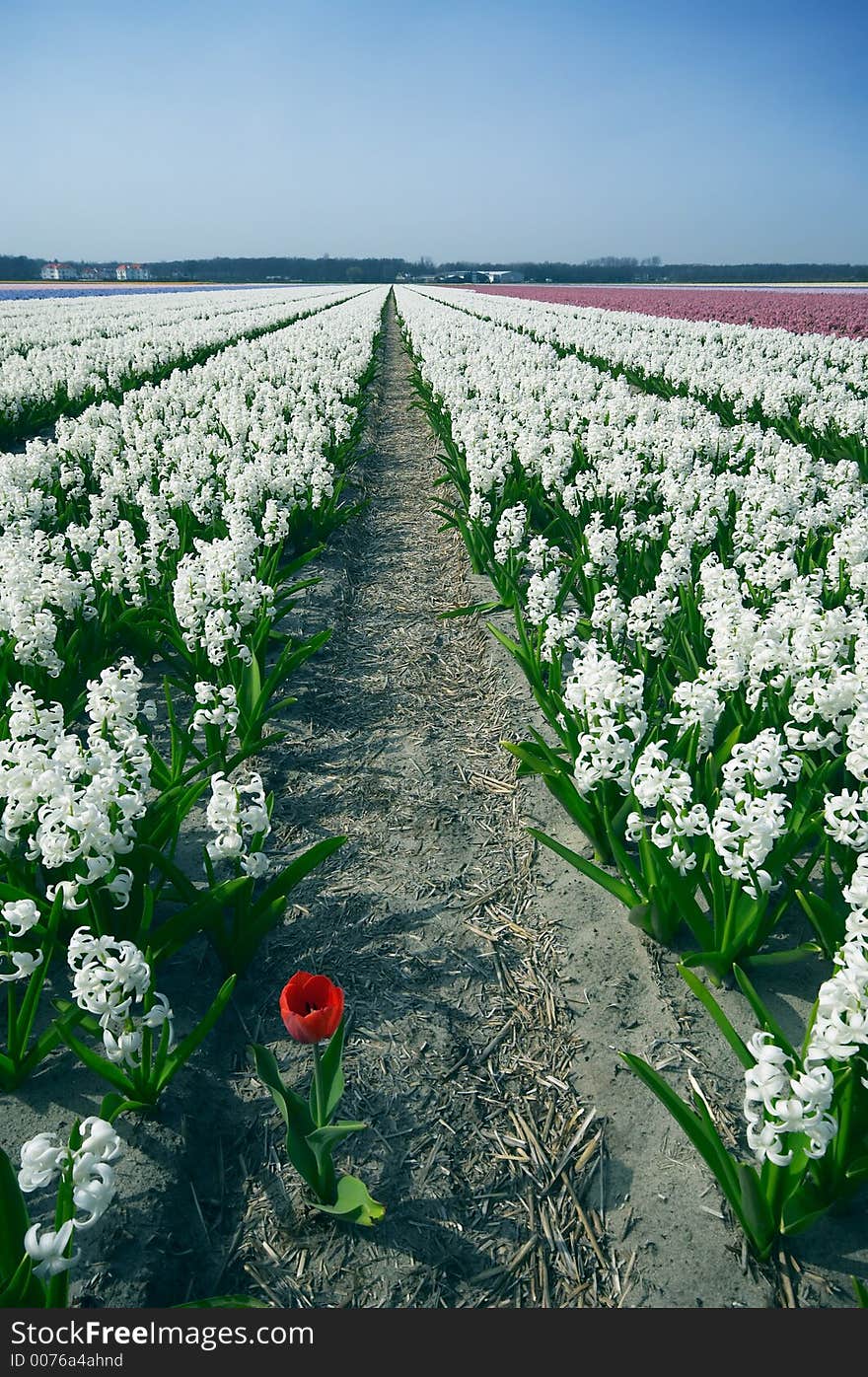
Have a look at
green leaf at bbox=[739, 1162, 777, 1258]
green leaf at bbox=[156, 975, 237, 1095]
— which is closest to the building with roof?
green leaf at bbox=[156, 975, 237, 1095]

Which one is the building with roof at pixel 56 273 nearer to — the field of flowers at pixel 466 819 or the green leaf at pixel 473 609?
the field of flowers at pixel 466 819

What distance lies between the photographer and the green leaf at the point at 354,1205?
246 cm

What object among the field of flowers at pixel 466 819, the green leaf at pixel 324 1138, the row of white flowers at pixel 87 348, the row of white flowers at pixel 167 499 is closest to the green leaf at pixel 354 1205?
the field of flowers at pixel 466 819

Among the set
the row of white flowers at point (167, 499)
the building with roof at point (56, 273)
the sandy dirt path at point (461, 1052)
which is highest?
the building with roof at point (56, 273)

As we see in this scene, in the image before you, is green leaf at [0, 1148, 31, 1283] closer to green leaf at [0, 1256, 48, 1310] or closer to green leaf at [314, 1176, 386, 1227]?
green leaf at [0, 1256, 48, 1310]

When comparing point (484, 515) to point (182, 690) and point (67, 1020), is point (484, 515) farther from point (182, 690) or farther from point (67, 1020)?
point (67, 1020)

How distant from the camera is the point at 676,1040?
10.4ft

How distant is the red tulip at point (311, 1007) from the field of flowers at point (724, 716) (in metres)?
0.98

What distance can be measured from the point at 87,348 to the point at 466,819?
18610 millimetres

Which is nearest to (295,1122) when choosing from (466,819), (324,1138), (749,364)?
(324,1138)

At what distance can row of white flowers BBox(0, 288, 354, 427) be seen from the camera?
1430 cm

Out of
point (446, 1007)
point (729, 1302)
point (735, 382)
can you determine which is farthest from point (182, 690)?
point (735, 382)

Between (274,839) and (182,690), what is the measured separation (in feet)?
6.38

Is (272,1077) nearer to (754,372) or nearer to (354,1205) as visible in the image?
(354,1205)
